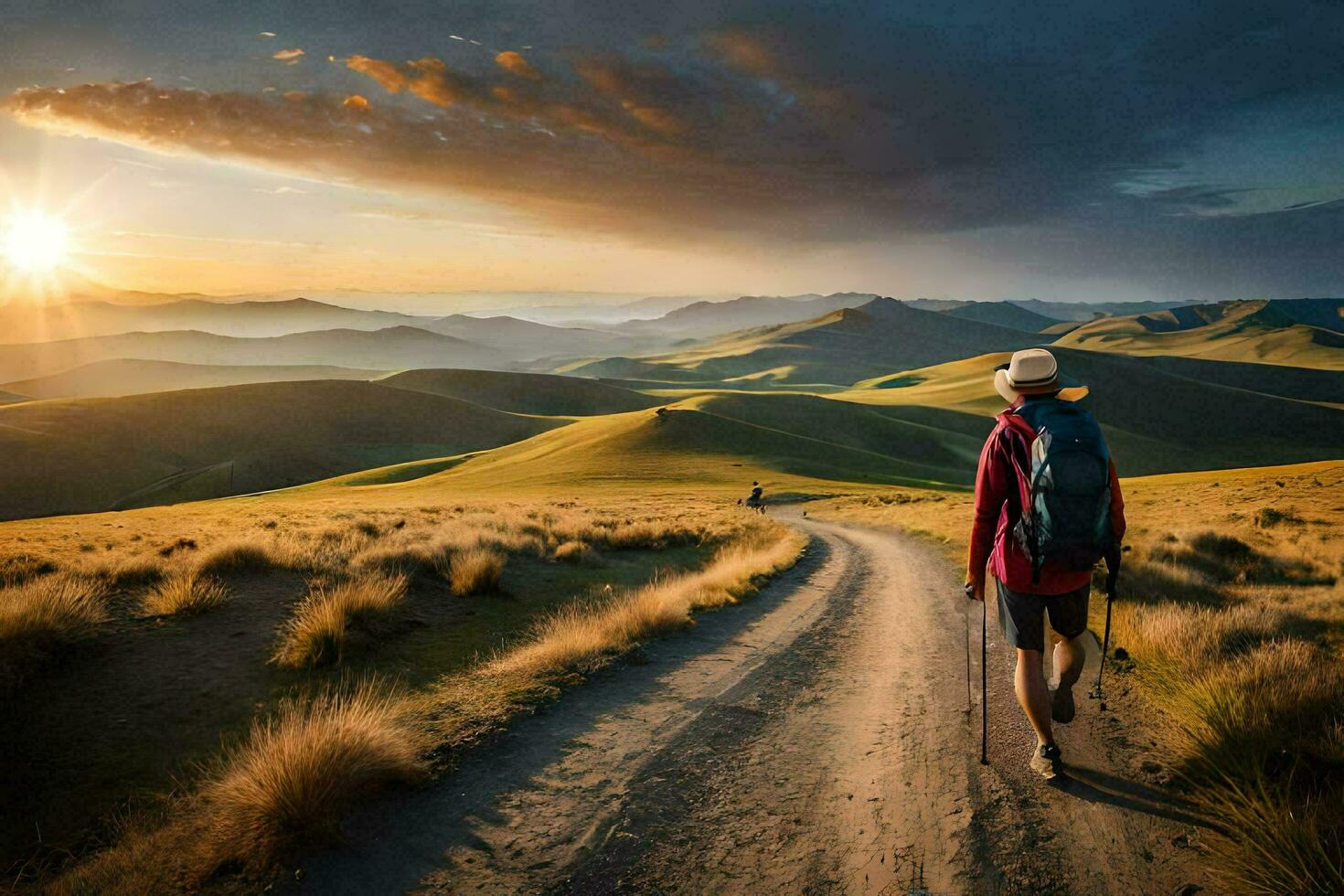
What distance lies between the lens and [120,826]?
4.55 m

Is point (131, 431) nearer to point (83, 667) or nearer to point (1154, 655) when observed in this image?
point (83, 667)

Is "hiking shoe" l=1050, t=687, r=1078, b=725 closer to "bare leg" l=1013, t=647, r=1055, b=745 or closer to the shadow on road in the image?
"bare leg" l=1013, t=647, r=1055, b=745

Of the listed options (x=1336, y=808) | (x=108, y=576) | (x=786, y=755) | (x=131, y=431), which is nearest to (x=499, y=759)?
(x=786, y=755)

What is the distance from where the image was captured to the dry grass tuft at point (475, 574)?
11375 millimetres

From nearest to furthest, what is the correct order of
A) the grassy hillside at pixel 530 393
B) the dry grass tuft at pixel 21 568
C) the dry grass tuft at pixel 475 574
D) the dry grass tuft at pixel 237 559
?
the dry grass tuft at pixel 21 568 → the dry grass tuft at pixel 237 559 → the dry grass tuft at pixel 475 574 → the grassy hillside at pixel 530 393

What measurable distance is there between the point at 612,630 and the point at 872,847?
5.03m

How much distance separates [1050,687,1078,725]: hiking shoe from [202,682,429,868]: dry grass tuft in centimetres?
502

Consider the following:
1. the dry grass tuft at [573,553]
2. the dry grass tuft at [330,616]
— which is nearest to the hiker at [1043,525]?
the dry grass tuft at [330,616]

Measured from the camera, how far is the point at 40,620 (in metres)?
6.80

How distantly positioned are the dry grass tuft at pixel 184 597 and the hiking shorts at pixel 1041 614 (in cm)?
994

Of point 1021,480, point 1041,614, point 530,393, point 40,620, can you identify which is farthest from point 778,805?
point 530,393

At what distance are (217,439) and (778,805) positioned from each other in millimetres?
127214

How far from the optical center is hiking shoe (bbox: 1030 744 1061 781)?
4598 mm

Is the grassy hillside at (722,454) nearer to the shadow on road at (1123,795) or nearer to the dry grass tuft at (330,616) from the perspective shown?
the dry grass tuft at (330,616)
